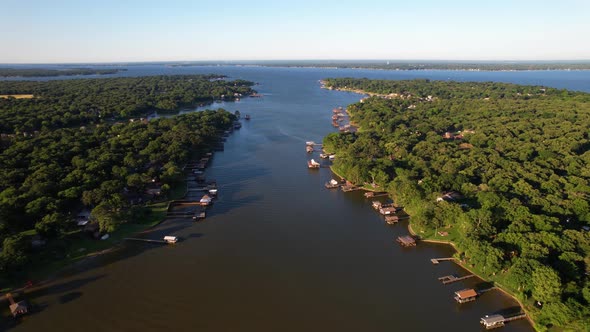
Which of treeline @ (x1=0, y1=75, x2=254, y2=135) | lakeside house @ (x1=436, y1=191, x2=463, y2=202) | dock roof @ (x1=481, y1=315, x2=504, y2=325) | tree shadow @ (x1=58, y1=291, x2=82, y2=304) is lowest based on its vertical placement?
tree shadow @ (x1=58, y1=291, x2=82, y2=304)

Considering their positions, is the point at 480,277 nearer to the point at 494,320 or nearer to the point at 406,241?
the point at 494,320

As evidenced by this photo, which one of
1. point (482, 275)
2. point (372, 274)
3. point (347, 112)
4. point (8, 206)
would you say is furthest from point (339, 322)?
point (347, 112)

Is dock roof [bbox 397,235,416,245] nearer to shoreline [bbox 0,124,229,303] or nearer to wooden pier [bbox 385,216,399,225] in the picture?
wooden pier [bbox 385,216,399,225]

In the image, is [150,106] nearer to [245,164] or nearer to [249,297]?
[245,164]

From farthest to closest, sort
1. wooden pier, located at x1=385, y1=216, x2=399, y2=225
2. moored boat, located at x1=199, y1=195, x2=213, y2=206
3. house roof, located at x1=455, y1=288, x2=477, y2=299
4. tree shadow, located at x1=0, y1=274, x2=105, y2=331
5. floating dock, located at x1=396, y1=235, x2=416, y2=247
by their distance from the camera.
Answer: moored boat, located at x1=199, y1=195, x2=213, y2=206 < wooden pier, located at x1=385, y1=216, x2=399, y2=225 < floating dock, located at x1=396, y1=235, x2=416, y2=247 < house roof, located at x1=455, y1=288, x2=477, y2=299 < tree shadow, located at x1=0, y1=274, x2=105, y2=331

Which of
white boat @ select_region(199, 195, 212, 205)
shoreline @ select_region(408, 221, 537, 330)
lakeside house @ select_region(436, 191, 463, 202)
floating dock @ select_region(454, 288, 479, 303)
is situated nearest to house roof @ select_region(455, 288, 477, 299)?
floating dock @ select_region(454, 288, 479, 303)

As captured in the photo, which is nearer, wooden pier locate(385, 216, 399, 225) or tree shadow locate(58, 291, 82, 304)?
tree shadow locate(58, 291, 82, 304)

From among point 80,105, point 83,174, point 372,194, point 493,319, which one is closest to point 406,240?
point 493,319
